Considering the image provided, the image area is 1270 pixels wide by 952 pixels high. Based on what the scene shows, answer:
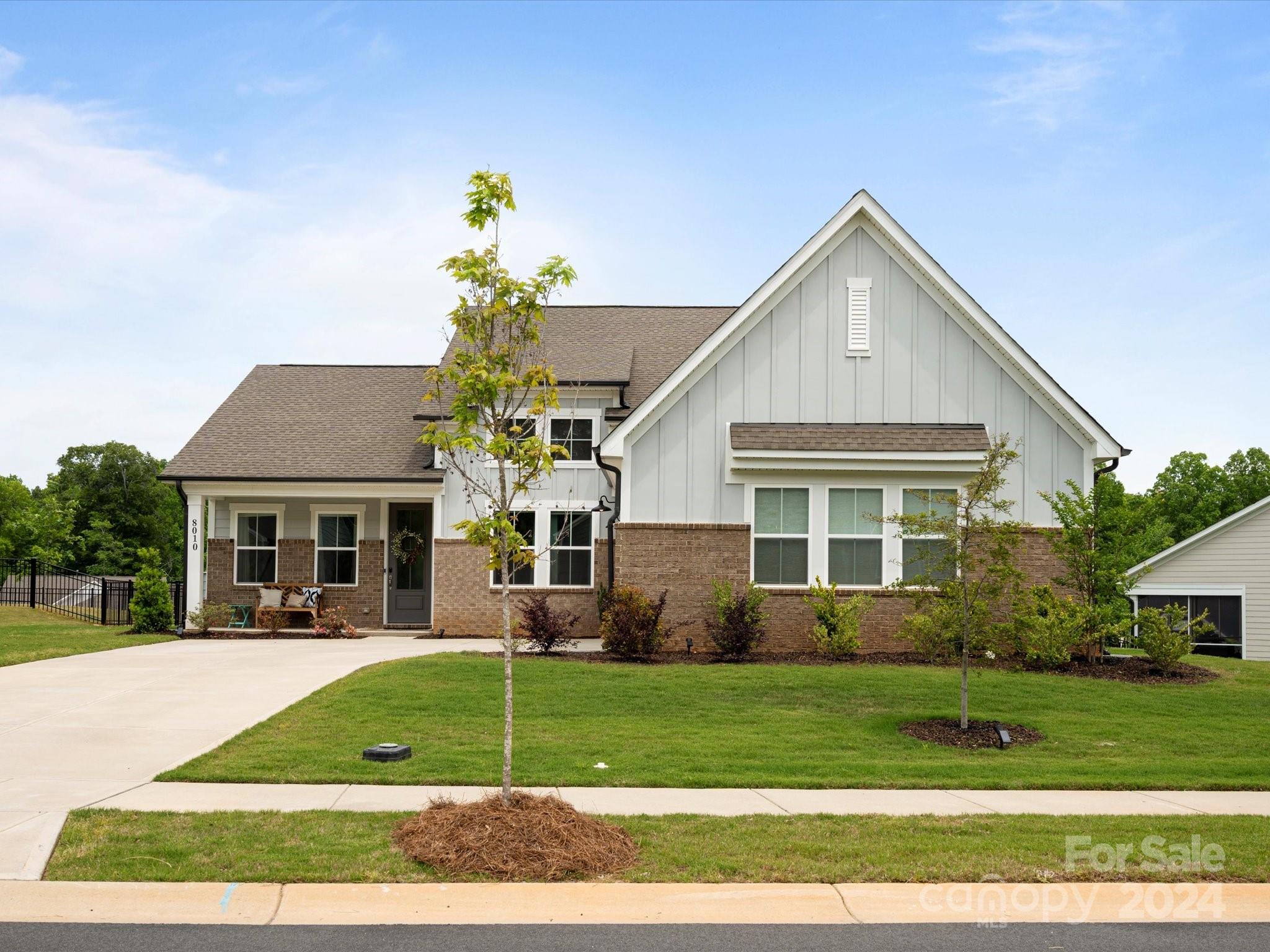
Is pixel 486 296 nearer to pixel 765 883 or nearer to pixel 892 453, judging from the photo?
pixel 765 883

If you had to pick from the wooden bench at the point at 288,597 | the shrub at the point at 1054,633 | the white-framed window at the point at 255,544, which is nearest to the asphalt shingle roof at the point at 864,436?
the shrub at the point at 1054,633

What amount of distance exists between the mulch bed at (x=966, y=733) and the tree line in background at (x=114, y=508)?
168ft

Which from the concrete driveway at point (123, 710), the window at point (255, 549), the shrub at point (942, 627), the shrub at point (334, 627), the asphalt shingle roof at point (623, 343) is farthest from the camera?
the window at point (255, 549)

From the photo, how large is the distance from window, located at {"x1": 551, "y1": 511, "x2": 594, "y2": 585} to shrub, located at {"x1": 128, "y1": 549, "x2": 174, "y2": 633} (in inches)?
324

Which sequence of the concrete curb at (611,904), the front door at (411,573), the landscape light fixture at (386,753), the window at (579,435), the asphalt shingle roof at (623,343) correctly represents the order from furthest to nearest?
1. the front door at (411,573)
2. the asphalt shingle roof at (623,343)
3. the window at (579,435)
4. the landscape light fixture at (386,753)
5. the concrete curb at (611,904)

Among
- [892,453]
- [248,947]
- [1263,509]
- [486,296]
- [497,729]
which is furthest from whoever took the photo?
[1263,509]

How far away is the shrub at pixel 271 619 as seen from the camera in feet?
72.4

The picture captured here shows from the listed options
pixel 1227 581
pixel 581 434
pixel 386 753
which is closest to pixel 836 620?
pixel 581 434

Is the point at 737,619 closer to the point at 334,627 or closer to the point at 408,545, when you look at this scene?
the point at 334,627

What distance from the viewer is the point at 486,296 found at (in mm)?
8203

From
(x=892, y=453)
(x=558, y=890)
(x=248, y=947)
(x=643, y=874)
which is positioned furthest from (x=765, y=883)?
(x=892, y=453)

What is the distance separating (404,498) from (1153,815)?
17345 mm

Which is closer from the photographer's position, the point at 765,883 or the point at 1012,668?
the point at 765,883

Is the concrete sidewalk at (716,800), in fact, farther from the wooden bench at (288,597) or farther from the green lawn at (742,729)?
the wooden bench at (288,597)
